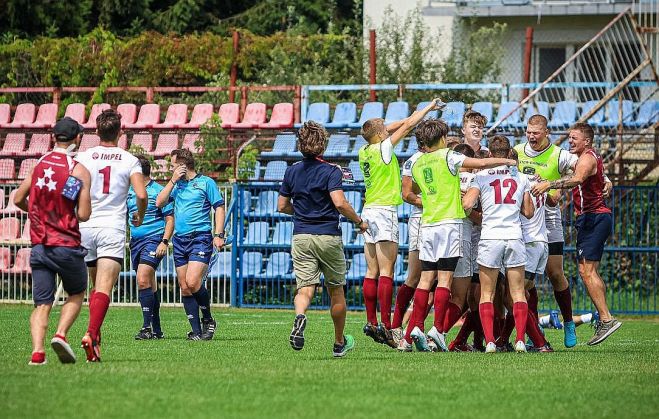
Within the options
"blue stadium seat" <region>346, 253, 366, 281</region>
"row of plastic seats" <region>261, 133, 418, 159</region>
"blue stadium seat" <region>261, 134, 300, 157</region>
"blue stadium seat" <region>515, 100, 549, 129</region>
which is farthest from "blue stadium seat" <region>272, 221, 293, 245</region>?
"blue stadium seat" <region>515, 100, 549, 129</region>

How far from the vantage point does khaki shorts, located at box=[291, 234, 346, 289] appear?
1091 cm

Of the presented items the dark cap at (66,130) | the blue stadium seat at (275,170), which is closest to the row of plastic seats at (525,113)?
the blue stadium seat at (275,170)

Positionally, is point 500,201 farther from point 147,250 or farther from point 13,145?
point 13,145

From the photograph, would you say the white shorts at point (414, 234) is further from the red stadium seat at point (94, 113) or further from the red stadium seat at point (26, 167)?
the red stadium seat at point (94, 113)

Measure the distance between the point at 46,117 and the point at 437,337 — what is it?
17701 mm

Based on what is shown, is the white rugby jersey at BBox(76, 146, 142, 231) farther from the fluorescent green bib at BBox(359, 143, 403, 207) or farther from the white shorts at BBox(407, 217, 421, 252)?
the white shorts at BBox(407, 217, 421, 252)

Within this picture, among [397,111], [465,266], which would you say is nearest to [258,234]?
[397,111]

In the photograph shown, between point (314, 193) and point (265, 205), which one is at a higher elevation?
point (314, 193)

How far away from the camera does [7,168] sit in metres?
25.1

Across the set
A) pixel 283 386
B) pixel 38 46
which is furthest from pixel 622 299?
pixel 38 46

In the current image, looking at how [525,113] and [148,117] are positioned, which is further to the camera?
[148,117]

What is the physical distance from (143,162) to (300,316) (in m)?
3.61

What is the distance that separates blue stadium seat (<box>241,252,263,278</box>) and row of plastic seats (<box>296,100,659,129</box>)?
4704mm

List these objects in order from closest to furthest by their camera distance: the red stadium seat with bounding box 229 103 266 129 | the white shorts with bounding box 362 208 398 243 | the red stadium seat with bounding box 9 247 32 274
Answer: the white shorts with bounding box 362 208 398 243 < the red stadium seat with bounding box 9 247 32 274 < the red stadium seat with bounding box 229 103 266 129
